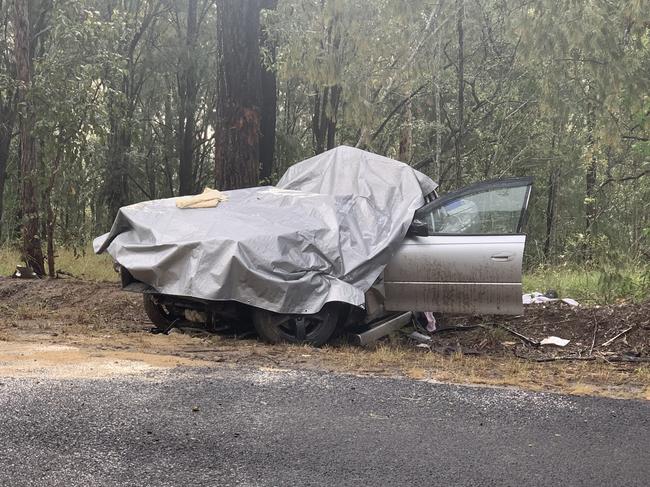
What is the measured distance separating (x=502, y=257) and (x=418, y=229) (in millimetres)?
919

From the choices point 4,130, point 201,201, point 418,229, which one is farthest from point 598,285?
point 4,130

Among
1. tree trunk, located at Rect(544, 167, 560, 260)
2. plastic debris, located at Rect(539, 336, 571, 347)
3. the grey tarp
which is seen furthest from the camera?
tree trunk, located at Rect(544, 167, 560, 260)

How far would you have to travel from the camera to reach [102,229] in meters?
21.2

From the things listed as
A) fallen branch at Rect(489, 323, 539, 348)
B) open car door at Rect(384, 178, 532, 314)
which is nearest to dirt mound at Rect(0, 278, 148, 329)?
open car door at Rect(384, 178, 532, 314)

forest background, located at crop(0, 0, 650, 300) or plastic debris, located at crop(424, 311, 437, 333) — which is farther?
forest background, located at crop(0, 0, 650, 300)

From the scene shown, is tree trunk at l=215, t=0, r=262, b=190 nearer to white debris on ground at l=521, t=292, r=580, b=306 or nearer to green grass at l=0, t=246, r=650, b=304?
green grass at l=0, t=246, r=650, b=304

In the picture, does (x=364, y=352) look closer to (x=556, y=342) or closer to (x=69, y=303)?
(x=556, y=342)

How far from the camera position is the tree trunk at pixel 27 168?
12.5 meters

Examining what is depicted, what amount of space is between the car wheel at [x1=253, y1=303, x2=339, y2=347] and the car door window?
1.51 meters

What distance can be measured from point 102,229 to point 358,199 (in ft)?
49.6

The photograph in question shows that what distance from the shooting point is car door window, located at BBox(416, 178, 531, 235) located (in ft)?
24.4

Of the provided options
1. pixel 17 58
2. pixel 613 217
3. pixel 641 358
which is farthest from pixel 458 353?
pixel 613 217

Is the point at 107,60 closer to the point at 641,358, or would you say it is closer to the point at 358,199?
the point at 358,199

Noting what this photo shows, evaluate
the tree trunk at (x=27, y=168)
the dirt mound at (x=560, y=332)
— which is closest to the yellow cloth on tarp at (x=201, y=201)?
the dirt mound at (x=560, y=332)
